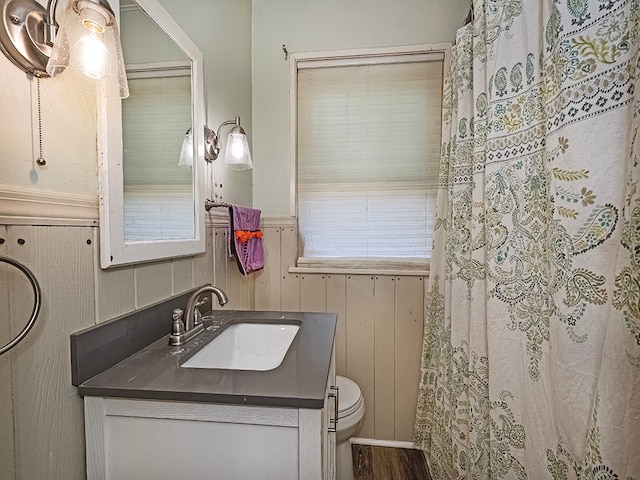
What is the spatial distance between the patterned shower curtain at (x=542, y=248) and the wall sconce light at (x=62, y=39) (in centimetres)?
107

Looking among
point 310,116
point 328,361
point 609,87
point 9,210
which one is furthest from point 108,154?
point 310,116

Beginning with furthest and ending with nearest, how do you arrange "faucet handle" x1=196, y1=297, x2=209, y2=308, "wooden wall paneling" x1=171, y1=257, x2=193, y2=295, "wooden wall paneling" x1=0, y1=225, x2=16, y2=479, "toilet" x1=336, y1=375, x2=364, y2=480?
"toilet" x1=336, y1=375, x2=364, y2=480
"faucet handle" x1=196, y1=297, x2=209, y2=308
"wooden wall paneling" x1=171, y1=257, x2=193, y2=295
"wooden wall paneling" x1=0, y1=225, x2=16, y2=479

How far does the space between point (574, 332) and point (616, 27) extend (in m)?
0.71

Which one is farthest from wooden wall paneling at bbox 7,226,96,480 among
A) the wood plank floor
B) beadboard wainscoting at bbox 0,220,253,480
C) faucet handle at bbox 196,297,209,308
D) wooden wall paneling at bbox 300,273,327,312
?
the wood plank floor

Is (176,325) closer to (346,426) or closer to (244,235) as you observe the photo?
(244,235)

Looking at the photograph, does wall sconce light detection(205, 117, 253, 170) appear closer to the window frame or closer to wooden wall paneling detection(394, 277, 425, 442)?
the window frame

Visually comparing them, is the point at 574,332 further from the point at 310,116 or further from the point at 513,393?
the point at 310,116

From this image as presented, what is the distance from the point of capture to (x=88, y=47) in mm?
604

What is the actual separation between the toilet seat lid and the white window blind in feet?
2.25

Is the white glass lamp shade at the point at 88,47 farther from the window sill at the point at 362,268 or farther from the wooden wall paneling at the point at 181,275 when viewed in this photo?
the window sill at the point at 362,268

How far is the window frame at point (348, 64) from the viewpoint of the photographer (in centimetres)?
170

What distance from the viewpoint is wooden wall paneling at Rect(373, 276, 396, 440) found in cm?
173

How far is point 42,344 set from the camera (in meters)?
0.58

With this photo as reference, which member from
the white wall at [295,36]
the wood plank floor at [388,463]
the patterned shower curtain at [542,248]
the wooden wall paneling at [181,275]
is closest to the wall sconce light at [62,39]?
the wooden wall paneling at [181,275]
